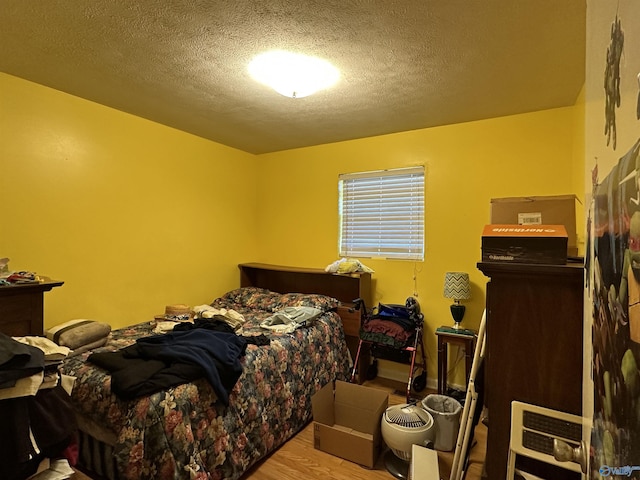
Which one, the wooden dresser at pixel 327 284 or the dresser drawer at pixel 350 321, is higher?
the wooden dresser at pixel 327 284

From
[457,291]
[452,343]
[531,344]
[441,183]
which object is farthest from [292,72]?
[452,343]

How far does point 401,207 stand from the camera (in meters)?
3.45

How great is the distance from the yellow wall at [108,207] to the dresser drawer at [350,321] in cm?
146

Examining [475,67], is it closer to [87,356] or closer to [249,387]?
[249,387]

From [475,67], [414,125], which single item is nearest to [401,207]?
[414,125]

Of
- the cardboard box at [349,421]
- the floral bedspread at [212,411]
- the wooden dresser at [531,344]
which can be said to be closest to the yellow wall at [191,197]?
the floral bedspread at [212,411]

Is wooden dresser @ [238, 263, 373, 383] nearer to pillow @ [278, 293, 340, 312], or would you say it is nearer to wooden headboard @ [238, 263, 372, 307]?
wooden headboard @ [238, 263, 372, 307]

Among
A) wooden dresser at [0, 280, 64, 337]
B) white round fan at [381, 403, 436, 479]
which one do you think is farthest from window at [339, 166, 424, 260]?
wooden dresser at [0, 280, 64, 337]

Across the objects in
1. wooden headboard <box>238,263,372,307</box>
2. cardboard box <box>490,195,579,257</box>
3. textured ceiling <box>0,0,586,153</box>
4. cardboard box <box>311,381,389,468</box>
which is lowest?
cardboard box <box>311,381,389,468</box>

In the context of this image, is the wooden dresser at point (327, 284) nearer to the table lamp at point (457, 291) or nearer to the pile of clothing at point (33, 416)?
the table lamp at point (457, 291)

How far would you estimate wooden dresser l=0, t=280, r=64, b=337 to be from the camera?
6.42ft

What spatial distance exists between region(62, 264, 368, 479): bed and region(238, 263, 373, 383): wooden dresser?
283 mm

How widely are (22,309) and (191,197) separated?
1790mm

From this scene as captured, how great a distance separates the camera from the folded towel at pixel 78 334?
86.0 inches
